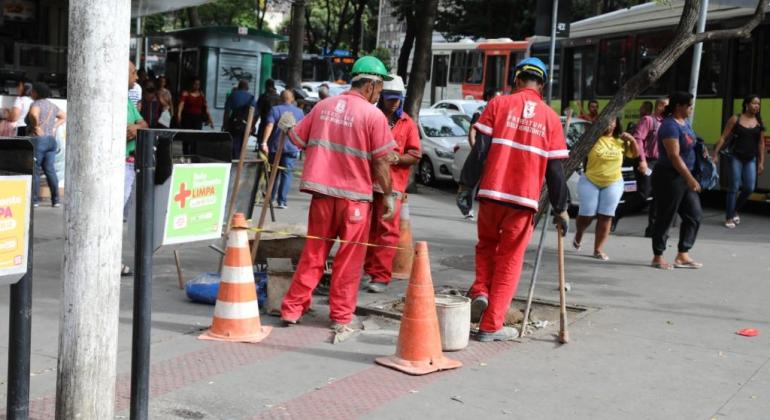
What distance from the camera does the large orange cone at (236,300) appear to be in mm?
6809

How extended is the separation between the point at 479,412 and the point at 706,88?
13235mm

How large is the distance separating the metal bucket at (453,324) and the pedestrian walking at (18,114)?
29.8 feet

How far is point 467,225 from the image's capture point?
14000 millimetres

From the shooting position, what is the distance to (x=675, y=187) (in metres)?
10.3

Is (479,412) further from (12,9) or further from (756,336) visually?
(12,9)

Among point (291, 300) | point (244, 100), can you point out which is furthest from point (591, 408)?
point (244, 100)

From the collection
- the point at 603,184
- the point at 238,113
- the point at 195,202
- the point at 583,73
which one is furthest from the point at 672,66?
the point at 195,202

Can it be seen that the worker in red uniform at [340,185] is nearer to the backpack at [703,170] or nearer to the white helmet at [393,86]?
the white helmet at [393,86]

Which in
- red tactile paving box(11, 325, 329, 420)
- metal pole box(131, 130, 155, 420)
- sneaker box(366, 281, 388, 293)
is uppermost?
metal pole box(131, 130, 155, 420)

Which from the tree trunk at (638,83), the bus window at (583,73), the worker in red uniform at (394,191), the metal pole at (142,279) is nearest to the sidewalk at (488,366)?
the worker in red uniform at (394,191)

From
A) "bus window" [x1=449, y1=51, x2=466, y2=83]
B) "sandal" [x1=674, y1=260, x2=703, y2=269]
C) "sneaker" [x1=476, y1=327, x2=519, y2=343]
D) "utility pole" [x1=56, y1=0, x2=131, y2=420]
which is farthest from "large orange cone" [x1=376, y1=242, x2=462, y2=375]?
"bus window" [x1=449, y1=51, x2=466, y2=83]

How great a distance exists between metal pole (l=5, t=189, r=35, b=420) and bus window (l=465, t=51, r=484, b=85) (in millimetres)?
29738

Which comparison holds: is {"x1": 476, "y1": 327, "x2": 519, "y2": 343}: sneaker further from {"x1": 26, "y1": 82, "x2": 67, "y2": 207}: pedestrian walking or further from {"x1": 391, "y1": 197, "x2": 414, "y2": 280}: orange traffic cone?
{"x1": 26, "y1": 82, "x2": 67, "y2": 207}: pedestrian walking

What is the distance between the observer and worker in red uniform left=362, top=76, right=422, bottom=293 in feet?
28.7
